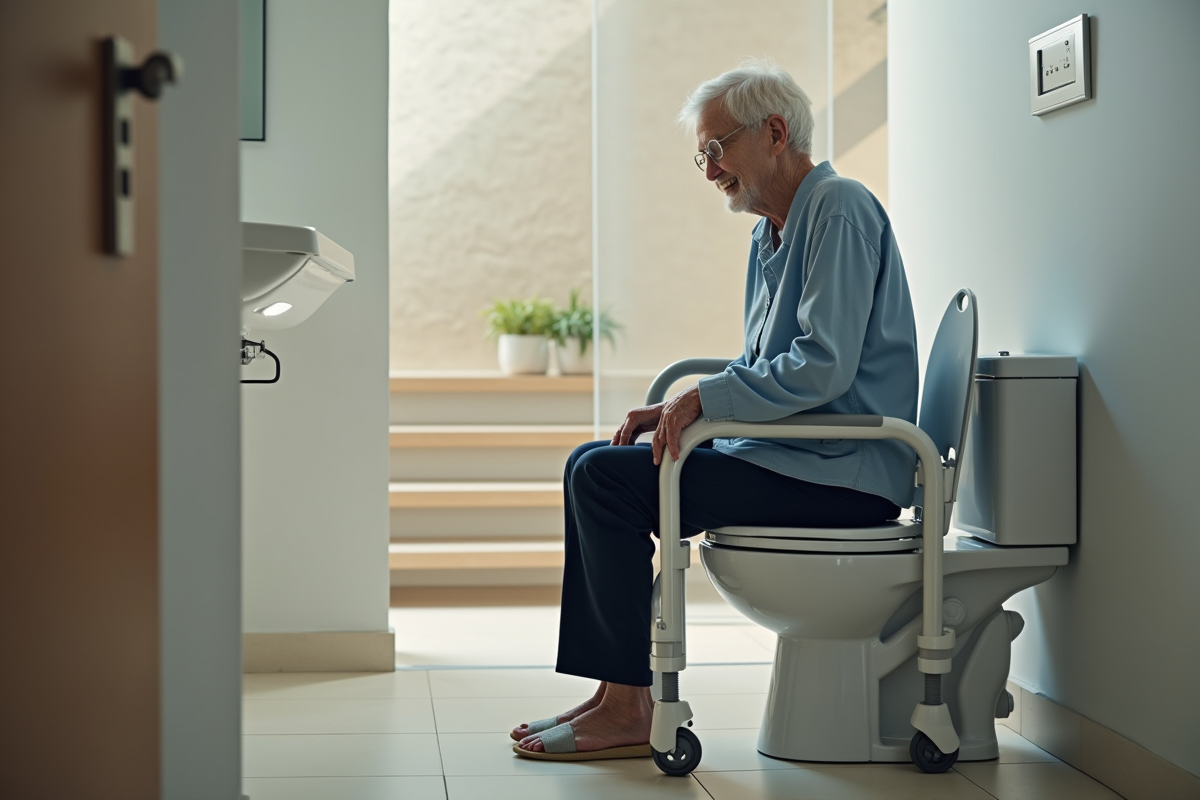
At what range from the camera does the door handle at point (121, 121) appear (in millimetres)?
899

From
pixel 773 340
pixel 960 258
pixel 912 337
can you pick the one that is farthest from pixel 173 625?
pixel 960 258

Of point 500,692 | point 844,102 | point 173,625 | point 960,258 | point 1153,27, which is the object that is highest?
point 844,102

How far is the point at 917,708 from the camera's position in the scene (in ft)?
6.17

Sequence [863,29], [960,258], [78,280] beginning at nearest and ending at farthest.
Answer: [78,280] → [960,258] → [863,29]

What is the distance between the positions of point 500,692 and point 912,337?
44.4 inches

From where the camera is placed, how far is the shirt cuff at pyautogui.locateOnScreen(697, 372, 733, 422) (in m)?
1.80

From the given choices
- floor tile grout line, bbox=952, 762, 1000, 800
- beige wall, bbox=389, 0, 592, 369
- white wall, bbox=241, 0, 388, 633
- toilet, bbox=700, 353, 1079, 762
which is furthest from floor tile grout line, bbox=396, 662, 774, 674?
beige wall, bbox=389, 0, 592, 369

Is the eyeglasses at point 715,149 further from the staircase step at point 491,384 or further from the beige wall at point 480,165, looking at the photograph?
the beige wall at point 480,165

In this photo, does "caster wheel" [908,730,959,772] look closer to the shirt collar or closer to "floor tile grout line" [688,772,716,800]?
"floor tile grout line" [688,772,716,800]

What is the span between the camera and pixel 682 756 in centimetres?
186

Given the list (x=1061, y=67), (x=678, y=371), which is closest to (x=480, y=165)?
(x=678, y=371)

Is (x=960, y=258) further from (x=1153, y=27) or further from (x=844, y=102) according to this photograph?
(x=844, y=102)

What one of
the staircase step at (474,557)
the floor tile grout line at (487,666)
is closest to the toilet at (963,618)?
the floor tile grout line at (487,666)

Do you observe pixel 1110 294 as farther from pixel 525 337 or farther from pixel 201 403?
pixel 525 337
